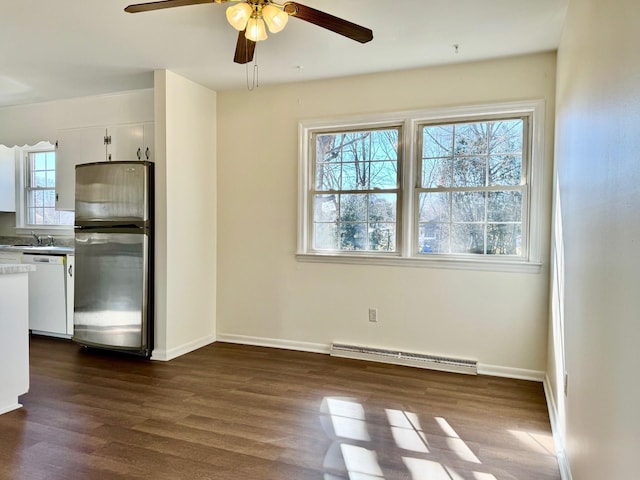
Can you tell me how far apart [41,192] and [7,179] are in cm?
44

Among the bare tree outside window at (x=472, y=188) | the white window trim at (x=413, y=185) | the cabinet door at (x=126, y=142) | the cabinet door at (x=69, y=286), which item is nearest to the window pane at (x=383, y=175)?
the white window trim at (x=413, y=185)

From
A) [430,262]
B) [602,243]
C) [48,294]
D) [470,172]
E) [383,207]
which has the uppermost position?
[470,172]

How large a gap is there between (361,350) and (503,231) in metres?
1.64

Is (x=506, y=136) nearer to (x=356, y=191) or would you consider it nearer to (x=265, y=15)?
(x=356, y=191)

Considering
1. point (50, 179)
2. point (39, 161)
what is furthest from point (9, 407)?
point (39, 161)

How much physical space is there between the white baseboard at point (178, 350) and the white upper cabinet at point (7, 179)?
3045mm

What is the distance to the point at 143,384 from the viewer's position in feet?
10.8

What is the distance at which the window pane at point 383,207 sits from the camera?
13.0 feet

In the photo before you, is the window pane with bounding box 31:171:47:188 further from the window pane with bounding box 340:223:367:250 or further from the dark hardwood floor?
the window pane with bounding box 340:223:367:250

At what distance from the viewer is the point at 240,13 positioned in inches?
87.1

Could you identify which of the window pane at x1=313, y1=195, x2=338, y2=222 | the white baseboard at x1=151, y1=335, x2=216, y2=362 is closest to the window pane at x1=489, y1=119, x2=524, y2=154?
the window pane at x1=313, y1=195, x2=338, y2=222

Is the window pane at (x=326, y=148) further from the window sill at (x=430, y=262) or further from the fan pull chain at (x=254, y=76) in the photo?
the window sill at (x=430, y=262)

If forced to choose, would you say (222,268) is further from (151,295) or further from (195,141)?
(195,141)

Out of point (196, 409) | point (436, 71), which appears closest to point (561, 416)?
point (196, 409)
